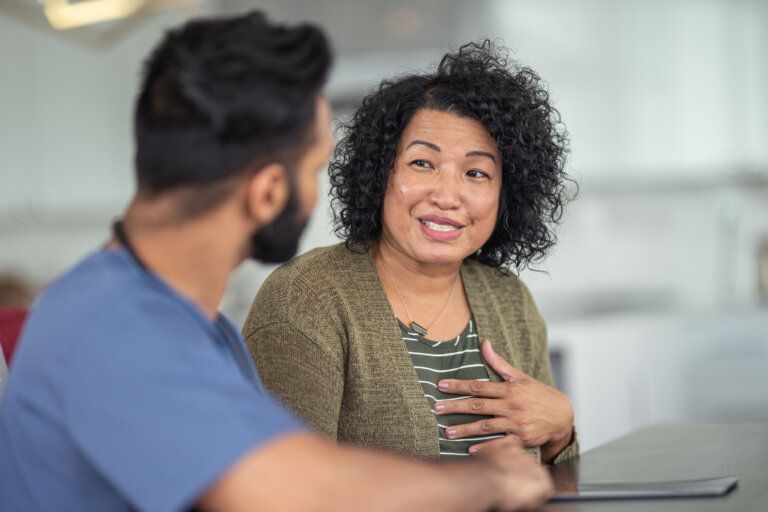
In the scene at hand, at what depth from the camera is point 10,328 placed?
183 centimetres

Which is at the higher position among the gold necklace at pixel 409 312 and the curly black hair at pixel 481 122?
the curly black hair at pixel 481 122

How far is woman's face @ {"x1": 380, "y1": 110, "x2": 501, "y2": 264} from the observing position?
174 centimetres

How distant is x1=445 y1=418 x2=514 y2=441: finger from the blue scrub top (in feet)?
2.62

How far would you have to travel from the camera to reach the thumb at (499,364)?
1.74 metres

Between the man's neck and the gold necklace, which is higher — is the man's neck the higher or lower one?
the higher one

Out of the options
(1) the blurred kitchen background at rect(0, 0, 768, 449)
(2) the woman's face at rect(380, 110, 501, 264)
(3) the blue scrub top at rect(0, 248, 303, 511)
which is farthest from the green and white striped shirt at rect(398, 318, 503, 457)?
(1) the blurred kitchen background at rect(0, 0, 768, 449)

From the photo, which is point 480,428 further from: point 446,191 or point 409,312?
point 446,191

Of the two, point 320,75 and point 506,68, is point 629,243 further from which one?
point 320,75

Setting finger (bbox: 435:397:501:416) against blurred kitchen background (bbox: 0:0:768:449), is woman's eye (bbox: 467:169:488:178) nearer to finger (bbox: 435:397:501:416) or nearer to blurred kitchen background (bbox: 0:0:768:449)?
finger (bbox: 435:397:501:416)

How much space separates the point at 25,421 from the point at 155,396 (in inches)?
6.9

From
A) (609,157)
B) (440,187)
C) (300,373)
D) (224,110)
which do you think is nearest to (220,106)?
(224,110)

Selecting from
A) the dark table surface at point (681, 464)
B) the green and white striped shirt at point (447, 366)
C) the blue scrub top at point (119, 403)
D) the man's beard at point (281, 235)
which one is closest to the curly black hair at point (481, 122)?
the green and white striped shirt at point (447, 366)

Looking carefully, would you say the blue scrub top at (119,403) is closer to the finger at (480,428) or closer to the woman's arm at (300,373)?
the woman's arm at (300,373)

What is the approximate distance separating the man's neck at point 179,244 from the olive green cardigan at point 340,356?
585 millimetres
